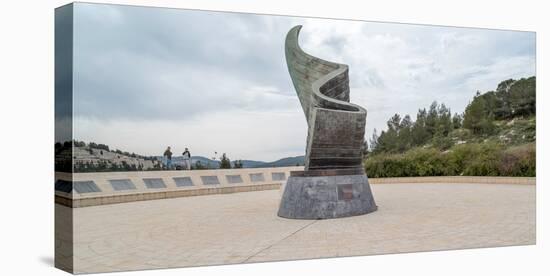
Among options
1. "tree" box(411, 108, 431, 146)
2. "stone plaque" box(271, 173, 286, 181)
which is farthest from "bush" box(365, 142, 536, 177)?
"stone plaque" box(271, 173, 286, 181)

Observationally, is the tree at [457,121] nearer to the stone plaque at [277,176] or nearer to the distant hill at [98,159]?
the stone plaque at [277,176]

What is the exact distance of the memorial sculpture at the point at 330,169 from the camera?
9.12 m

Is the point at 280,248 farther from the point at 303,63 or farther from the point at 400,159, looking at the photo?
the point at 400,159

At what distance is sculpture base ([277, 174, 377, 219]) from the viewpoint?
9.07 meters

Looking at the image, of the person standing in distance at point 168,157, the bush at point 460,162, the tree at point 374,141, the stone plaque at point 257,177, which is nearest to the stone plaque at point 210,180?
the stone plaque at point 257,177

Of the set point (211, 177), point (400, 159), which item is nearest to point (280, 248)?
point (211, 177)

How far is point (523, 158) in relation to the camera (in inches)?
401

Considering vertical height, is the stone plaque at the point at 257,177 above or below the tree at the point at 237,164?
below

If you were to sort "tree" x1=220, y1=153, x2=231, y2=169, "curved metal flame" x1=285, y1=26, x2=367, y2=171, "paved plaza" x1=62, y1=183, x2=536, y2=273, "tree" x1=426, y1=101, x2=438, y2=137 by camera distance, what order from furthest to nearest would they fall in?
1. "tree" x1=220, y1=153, x2=231, y2=169
2. "tree" x1=426, y1=101, x2=438, y2=137
3. "curved metal flame" x1=285, y1=26, x2=367, y2=171
4. "paved plaza" x1=62, y1=183, x2=536, y2=273

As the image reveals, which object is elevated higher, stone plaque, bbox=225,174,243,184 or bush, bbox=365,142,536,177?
bush, bbox=365,142,536,177

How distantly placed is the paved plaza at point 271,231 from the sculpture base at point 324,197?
21cm

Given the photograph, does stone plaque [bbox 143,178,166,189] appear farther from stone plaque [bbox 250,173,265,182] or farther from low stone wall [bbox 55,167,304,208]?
stone plaque [bbox 250,173,265,182]

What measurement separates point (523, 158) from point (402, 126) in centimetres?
385

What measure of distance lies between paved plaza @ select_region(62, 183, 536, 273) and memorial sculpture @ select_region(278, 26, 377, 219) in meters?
0.27
